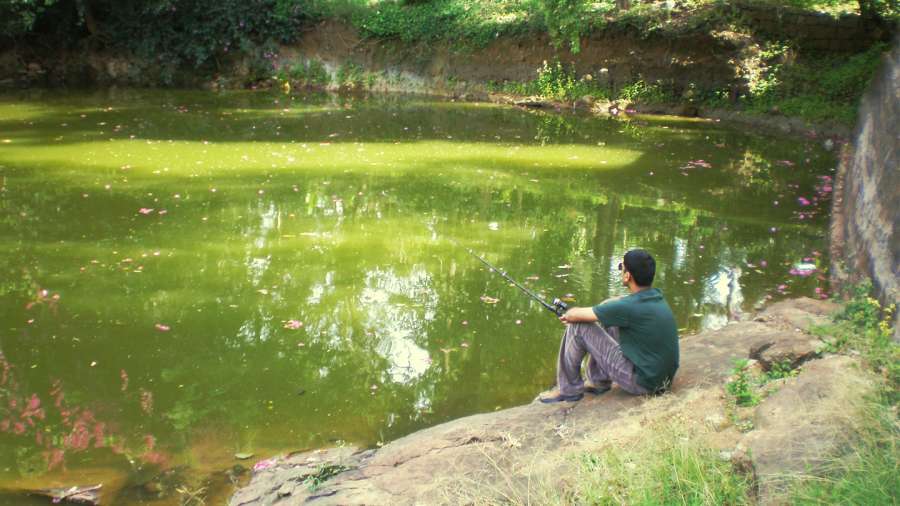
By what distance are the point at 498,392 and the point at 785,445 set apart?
2368mm

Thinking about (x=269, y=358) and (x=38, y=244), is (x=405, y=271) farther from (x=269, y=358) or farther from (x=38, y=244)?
(x=38, y=244)

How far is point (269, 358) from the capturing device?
18.3 feet

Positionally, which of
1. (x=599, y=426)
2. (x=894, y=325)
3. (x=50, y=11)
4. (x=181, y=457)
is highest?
(x=50, y=11)

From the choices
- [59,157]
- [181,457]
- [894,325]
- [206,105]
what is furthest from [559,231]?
[206,105]

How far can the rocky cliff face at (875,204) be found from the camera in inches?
222

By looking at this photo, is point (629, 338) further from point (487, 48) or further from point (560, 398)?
point (487, 48)

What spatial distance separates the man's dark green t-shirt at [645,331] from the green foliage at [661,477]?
817 mm

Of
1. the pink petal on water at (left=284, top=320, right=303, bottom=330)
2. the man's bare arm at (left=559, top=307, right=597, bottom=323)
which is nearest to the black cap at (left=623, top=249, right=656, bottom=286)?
the man's bare arm at (left=559, top=307, right=597, bottom=323)

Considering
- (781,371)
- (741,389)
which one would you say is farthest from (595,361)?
(781,371)

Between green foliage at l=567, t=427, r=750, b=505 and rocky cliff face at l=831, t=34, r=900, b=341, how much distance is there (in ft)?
6.00

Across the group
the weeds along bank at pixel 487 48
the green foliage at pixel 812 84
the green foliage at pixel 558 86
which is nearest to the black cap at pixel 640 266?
the green foliage at pixel 812 84

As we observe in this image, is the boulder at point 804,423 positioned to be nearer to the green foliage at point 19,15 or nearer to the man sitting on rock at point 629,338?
the man sitting on rock at point 629,338

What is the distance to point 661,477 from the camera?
3109 millimetres

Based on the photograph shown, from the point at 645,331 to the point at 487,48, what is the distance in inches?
630
